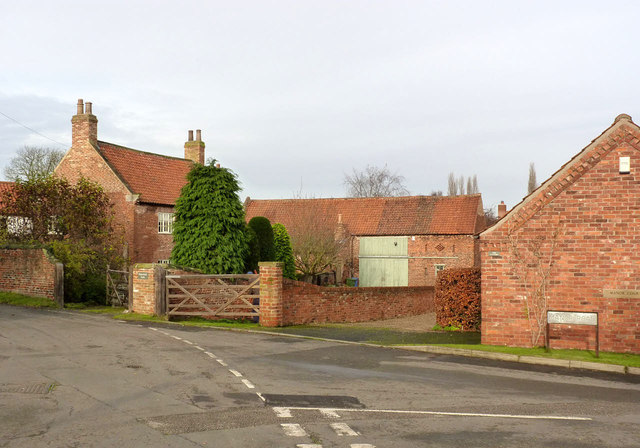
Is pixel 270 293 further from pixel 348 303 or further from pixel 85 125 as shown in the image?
pixel 85 125

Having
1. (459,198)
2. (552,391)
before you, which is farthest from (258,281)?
(459,198)

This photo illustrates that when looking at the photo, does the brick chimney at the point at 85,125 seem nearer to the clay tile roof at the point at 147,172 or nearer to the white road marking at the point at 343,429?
the clay tile roof at the point at 147,172

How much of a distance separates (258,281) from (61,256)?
11198 mm

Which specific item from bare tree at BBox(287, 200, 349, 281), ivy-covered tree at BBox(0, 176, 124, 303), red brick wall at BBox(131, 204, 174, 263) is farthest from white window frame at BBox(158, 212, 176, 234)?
bare tree at BBox(287, 200, 349, 281)

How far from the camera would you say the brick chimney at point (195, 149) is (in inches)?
1704

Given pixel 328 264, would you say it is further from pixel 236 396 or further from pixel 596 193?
pixel 236 396

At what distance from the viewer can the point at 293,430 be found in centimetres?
746

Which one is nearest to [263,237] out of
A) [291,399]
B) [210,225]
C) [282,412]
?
[210,225]

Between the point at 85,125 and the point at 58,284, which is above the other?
the point at 85,125

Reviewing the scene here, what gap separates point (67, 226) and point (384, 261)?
926 inches

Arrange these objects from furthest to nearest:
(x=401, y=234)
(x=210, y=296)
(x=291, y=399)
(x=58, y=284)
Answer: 1. (x=401, y=234)
2. (x=58, y=284)
3. (x=210, y=296)
4. (x=291, y=399)

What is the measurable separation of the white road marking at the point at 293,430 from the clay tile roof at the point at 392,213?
119 feet

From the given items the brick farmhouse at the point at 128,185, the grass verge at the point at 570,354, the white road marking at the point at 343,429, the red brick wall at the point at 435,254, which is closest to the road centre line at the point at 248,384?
the white road marking at the point at 343,429

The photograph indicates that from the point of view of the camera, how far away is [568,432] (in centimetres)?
764
